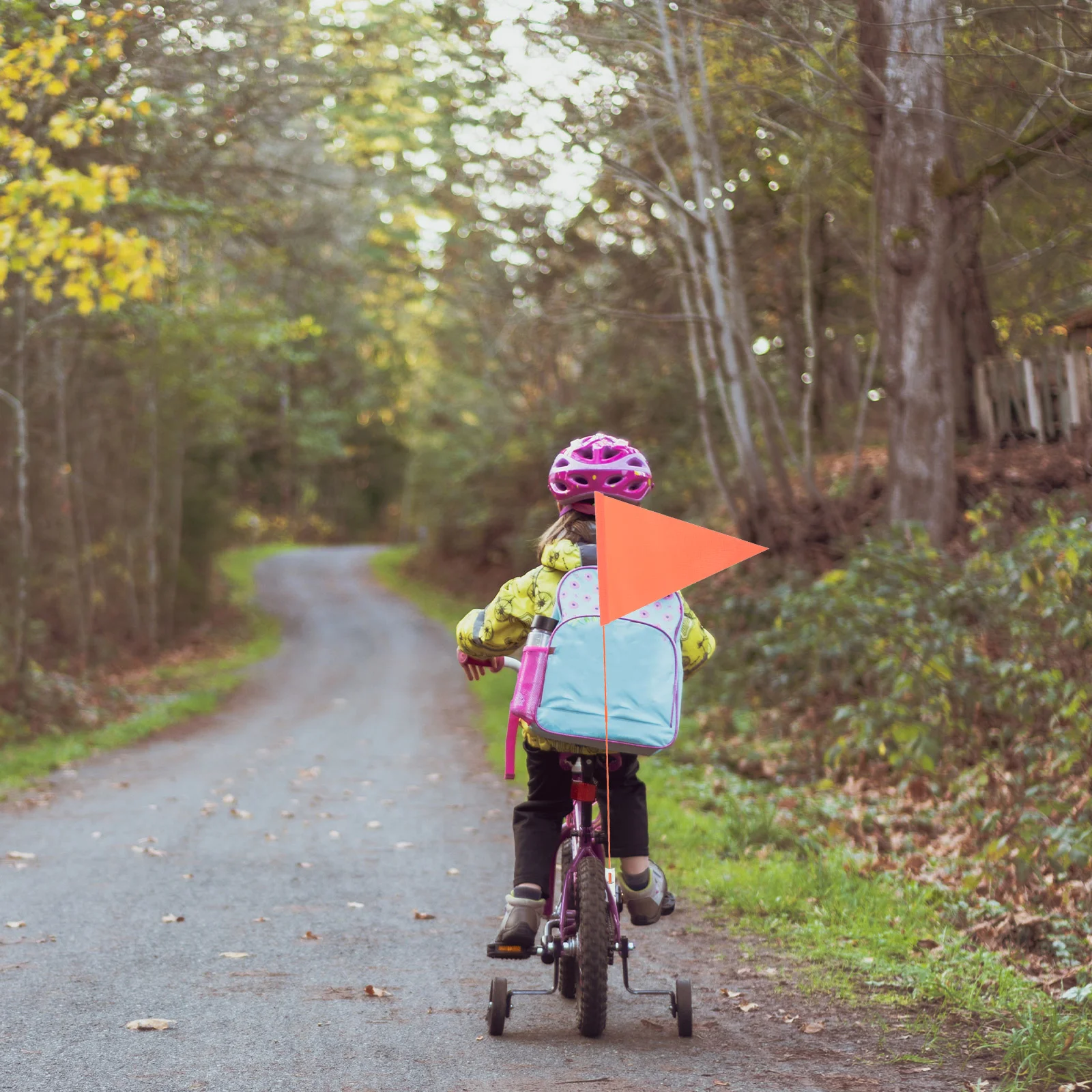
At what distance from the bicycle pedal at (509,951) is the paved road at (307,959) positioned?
0.31 meters

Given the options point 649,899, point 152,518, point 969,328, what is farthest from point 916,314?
point 152,518

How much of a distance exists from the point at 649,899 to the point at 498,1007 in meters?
0.69

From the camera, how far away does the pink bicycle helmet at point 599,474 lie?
4.59 meters

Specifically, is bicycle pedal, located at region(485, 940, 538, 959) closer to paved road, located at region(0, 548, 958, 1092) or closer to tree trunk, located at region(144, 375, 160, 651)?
paved road, located at region(0, 548, 958, 1092)

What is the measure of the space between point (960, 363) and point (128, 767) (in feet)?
40.2

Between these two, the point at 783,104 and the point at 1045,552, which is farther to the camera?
the point at 783,104

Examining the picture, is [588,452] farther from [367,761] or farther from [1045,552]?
[367,761]

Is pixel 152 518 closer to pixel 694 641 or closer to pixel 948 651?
pixel 948 651

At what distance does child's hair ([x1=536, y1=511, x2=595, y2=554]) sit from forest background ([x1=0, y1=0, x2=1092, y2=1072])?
2.88 meters

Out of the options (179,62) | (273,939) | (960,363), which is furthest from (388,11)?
(273,939)

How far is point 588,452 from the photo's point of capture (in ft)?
15.2

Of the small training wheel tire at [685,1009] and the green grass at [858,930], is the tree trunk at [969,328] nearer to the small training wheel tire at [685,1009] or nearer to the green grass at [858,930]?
the green grass at [858,930]

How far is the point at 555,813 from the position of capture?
4742mm

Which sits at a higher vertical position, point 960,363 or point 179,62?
point 179,62
